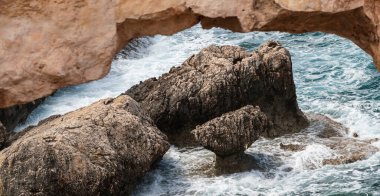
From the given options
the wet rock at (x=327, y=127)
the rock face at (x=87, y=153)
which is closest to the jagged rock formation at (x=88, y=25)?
the rock face at (x=87, y=153)

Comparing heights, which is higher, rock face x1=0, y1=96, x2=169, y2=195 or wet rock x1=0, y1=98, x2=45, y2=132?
rock face x1=0, y1=96, x2=169, y2=195

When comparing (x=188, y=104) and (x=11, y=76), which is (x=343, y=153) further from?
(x=11, y=76)

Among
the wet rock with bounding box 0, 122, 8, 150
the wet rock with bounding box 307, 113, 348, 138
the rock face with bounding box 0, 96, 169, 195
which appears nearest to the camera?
the rock face with bounding box 0, 96, 169, 195

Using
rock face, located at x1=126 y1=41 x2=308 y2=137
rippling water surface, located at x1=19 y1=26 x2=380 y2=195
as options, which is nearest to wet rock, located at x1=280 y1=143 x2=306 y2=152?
rippling water surface, located at x1=19 y1=26 x2=380 y2=195

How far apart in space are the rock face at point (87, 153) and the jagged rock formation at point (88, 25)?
1095cm

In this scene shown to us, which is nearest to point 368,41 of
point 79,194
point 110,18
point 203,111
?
point 110,18

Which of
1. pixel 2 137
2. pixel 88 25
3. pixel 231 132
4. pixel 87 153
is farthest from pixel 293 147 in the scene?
pixel 88 25

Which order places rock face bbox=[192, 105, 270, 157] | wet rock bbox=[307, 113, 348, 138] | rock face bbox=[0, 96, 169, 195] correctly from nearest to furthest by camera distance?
rock face bbox=[0, 96, 169, 195] < rock face bbox=[192, 105, 270, 157] < wet rock bbox=[307, 113, 348, 138]

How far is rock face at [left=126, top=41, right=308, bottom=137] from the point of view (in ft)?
78.3

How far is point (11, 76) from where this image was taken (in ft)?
26.4

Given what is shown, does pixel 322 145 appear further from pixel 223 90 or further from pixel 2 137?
pixel 2 137

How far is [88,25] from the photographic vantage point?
7988 mm

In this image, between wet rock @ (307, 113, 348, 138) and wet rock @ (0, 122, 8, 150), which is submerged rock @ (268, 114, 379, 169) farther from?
wet rock @ (0, 122, 8, 150)

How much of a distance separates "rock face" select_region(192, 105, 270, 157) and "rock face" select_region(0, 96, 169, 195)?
1488 millimetres
